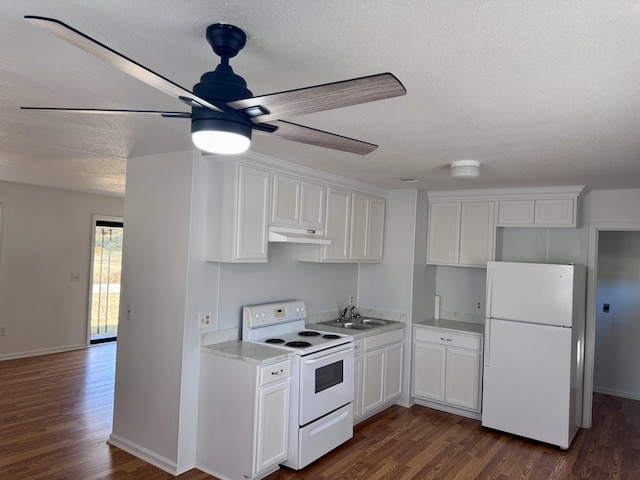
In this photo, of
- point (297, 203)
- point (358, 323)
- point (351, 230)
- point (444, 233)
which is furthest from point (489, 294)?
point (297, 203)

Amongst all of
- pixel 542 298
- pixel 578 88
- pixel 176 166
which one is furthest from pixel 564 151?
pixel 176 166

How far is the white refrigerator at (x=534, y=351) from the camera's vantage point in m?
3.89

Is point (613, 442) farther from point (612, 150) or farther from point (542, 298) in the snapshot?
point (612, 150)

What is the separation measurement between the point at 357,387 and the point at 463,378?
45.9 inches

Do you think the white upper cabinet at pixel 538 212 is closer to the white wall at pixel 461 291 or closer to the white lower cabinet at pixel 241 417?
the white wall at pixel 461 291

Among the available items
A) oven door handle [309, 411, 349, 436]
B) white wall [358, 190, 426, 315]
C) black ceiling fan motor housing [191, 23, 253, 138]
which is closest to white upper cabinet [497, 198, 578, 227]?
white wall [358, 190, 426, 315]

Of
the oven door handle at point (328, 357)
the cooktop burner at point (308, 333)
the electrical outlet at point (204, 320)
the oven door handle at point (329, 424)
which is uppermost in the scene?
the electrical outlet at point (204, 320)

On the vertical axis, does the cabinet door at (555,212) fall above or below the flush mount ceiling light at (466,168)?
below

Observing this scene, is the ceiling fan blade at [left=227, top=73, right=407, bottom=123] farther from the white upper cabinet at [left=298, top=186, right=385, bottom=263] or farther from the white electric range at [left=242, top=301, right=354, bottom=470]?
the white upper cabinet at [left=298, top=186, right=385, bottom=263]

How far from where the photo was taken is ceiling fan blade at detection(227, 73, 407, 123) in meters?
1.13

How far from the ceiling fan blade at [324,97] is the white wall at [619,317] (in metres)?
5.32

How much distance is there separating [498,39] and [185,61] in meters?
1.10

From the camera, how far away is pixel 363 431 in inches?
161

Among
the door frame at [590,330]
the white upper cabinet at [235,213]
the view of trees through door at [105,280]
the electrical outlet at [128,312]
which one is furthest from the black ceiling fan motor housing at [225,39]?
the view of trees through door at [105,280]
